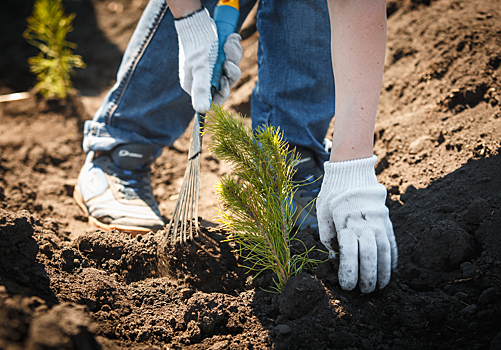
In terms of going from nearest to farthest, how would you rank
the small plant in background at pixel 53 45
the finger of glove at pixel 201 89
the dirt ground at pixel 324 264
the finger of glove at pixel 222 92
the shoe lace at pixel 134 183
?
the dirt ground at pixel 324 264 → the finger of glove at pixel 201 89 → the finger of glove at pixel 222 92 → the shoe lace at pixel 134 183 → the small plant in background at pixel 53 45

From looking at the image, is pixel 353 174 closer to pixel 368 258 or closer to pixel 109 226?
pixel 368 258

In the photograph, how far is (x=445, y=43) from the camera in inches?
96.6

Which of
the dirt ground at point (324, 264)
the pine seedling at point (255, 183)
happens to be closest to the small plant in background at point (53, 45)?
the dirt ground at point (324, 264)

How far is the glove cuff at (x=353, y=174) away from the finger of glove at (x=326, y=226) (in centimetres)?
11

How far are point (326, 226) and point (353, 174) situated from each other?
230mm

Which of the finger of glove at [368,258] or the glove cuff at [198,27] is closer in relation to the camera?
the finger of glove at [368,258]

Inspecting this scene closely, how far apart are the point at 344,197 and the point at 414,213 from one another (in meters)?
0.61

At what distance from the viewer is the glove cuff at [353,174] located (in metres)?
1.19

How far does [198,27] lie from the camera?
1429 millimetres

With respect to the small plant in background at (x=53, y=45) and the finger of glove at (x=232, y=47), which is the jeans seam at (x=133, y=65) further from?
the small plant in background at (x=53, y=45)

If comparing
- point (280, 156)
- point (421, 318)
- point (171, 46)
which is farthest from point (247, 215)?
point (171, 46)

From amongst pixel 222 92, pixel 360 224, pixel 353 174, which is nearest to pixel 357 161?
pixel 353 174

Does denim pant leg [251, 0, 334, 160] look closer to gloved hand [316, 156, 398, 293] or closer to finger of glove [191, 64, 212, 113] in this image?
finger of glove [191, 64, 212, 113]

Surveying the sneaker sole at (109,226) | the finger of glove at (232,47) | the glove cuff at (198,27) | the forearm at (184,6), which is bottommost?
the sneaker sole at (109,226)
